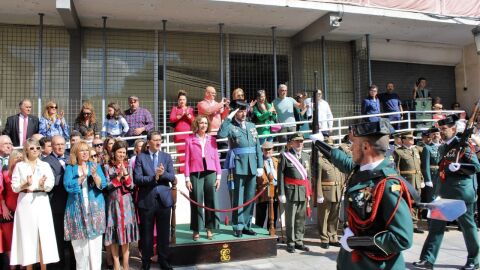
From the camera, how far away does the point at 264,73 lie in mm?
12125

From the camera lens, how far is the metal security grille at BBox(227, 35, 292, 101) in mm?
11961

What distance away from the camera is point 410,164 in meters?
8.38

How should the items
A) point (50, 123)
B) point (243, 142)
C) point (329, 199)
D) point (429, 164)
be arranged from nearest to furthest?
point (243, 142) → point (329, 199) → point (50, 123) → point (429, 164)

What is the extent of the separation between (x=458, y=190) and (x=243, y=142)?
10.3 ft

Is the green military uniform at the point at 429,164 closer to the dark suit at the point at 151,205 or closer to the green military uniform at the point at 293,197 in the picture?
the green military uniform at the point at 293,197

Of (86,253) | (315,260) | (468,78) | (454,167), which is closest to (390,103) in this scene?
(468,78)

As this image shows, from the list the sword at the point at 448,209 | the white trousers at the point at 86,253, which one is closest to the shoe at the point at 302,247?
the white trousers at the point at 86,253

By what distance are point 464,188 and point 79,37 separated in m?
9.52

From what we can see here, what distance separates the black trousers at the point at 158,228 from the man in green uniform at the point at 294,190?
2018 millimetres

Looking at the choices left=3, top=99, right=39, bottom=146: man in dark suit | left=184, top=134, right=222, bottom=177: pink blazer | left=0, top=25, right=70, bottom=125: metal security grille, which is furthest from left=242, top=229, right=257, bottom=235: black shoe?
left=0, top=25, right=70, bottom=125: metal security grille

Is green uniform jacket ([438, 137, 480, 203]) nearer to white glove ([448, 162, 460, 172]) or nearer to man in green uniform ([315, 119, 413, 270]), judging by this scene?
white glove ([448, 162, 460, 172])

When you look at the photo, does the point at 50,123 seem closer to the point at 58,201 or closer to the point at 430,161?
the point at 58,201

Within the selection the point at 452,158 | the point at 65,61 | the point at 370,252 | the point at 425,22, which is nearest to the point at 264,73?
the point at 425,22

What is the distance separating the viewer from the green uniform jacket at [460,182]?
5.75m
